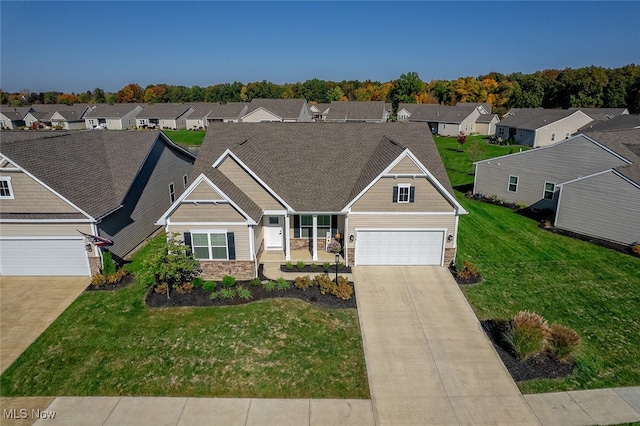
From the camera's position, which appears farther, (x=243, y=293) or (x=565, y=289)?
(x=565, y=289)

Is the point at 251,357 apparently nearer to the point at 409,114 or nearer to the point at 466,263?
the point at 466,263

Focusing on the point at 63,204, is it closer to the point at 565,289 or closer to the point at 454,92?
the point at 565,289

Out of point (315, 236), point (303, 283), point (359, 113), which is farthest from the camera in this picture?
point (359, 113)

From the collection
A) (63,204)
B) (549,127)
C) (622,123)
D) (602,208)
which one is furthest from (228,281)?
(549,127)

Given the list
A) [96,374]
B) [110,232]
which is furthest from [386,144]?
[96,374]

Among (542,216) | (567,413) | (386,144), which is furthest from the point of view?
(542,216)

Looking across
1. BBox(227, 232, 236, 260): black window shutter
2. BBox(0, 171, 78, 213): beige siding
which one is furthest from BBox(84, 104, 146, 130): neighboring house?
BBox(227, 232, 236, 260): black window shutter

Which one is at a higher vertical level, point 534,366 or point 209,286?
point 209,286
